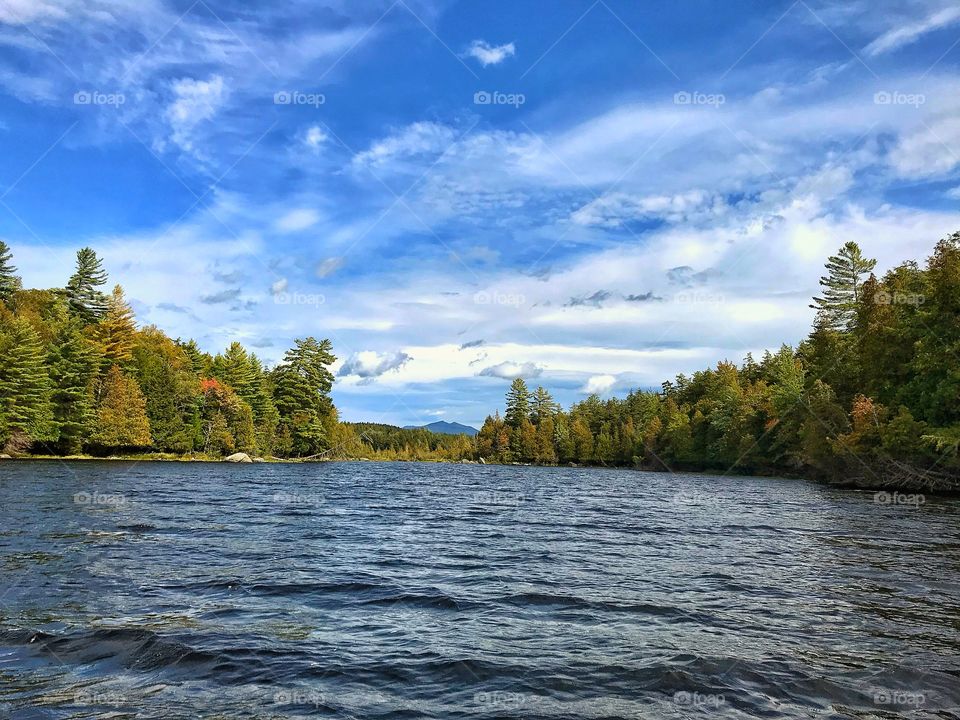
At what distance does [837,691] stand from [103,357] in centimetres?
10258

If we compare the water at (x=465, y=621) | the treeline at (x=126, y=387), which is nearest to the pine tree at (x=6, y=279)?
the treeline at (x=126, y=387)

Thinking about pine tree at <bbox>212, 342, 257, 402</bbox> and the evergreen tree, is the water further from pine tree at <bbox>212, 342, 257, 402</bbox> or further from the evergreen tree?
pine tree at <bbox>212, 342, 257, 402</bbox>

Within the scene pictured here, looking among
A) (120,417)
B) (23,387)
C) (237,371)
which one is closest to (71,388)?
(23,387)

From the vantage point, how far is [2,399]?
249ft

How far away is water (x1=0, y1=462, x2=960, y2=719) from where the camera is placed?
960 cm

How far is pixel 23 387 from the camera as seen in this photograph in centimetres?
7762

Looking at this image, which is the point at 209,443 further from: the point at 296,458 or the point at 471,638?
the point at 471,638

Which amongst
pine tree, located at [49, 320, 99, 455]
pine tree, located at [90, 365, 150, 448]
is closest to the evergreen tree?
pine tree, located at [90, 365, 150, 448]

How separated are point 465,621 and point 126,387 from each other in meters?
90.5

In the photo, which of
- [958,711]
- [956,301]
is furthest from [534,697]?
[956,301]

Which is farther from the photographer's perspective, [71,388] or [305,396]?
[305,396]

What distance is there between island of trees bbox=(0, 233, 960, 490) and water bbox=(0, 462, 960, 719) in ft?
108

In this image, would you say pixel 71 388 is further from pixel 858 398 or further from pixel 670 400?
pixel 670 400

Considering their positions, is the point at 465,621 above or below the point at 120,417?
below
